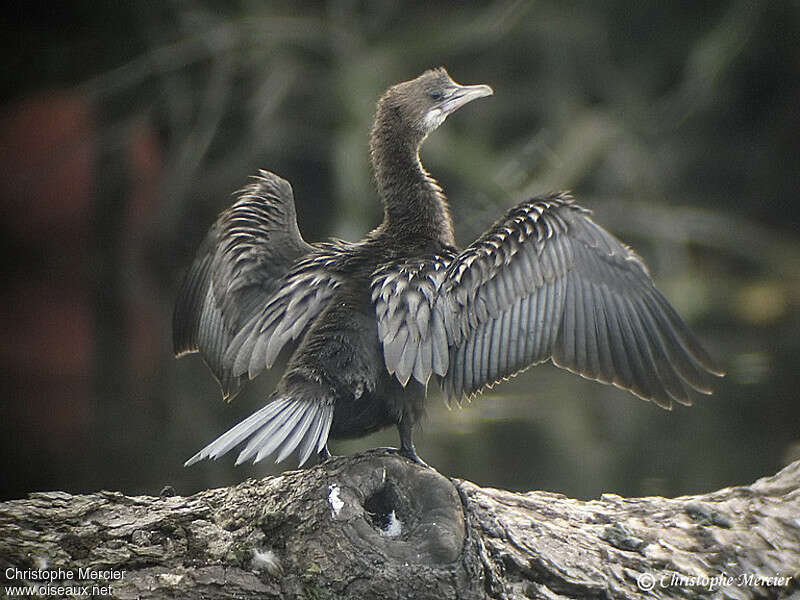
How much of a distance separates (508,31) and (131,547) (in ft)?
29.8

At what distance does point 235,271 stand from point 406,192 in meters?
0.63

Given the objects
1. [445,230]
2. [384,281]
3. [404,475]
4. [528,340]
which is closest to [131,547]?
[404,475]

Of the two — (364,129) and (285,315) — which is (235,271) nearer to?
(285,315)

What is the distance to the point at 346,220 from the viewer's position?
10469 mm

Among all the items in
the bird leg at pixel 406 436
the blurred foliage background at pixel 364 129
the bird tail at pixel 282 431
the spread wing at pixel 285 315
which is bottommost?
the bird tail at pixel 282 431

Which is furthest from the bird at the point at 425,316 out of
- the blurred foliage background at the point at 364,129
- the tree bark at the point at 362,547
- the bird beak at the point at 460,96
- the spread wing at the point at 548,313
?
the blurred foliage background at the point at 364,129

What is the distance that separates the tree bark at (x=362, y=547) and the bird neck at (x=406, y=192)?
0.94 meters

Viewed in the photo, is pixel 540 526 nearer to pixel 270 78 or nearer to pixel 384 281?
pixel 384 281

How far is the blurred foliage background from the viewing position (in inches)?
421

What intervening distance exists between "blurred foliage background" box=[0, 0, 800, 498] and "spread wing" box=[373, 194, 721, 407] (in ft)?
19.0

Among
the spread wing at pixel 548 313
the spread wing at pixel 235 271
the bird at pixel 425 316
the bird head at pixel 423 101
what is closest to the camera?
Answer: the bird at pixel 425 316

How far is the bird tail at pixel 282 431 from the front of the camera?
9.70ft

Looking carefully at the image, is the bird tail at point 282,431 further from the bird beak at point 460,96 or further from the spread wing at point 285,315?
the bird beak at point 460,96

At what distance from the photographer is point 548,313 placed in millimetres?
3537
